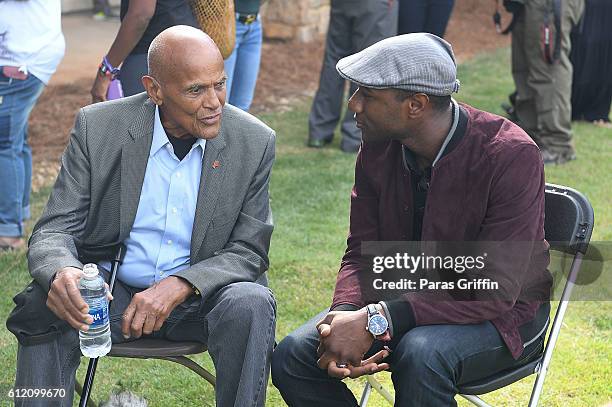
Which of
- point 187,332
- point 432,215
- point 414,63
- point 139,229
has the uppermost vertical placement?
point 414,63

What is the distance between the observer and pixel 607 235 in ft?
21.4

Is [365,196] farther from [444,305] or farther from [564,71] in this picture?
[564,71]

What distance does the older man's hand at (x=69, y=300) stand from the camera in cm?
346

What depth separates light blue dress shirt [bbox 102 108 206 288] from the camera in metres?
3.87

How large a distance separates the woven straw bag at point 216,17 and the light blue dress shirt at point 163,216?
1779mm

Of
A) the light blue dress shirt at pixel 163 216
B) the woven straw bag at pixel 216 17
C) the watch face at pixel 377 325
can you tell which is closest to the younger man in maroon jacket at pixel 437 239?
the watch face at pixel 377 325

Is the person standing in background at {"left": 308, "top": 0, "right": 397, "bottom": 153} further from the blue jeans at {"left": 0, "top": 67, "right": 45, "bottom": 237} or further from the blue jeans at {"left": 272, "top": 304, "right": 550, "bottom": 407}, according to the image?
the blue jeans at {"left": 272, "top": 304, "right": 550, "bottom": 407}

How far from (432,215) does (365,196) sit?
0.33 m

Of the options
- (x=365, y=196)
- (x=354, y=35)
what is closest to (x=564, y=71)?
(x=354, y=35)

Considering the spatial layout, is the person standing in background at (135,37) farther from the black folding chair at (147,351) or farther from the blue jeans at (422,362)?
the blue jeans at (422,362)

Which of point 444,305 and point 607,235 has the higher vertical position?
point 444,305

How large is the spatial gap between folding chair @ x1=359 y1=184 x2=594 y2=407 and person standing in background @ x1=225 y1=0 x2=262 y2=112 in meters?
3.35

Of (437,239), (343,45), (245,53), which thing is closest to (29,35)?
(245,53)

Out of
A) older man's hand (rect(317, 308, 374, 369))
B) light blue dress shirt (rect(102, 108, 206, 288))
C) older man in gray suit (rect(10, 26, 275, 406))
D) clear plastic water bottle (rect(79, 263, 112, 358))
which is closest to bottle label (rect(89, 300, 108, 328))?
clear plastic water bottle (rect(79, 263, 112, 358))
